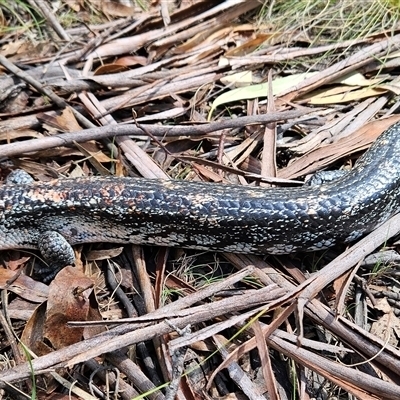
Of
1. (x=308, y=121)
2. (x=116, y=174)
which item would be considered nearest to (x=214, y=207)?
(x=116, y=174)

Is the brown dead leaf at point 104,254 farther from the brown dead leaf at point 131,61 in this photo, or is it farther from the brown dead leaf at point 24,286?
the brown dead leaf at point 131,61

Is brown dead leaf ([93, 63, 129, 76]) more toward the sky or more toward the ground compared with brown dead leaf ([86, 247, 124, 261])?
more toward the sky

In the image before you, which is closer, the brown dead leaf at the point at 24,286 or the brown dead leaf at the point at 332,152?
the brown dead leaf at the point at 24,286

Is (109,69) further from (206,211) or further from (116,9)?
(206,211)

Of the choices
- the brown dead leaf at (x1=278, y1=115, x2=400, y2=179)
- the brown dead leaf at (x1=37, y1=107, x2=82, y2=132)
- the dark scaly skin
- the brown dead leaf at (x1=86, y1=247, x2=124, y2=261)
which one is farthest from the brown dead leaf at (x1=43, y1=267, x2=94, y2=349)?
the brown dead leaf at (x1=278, y1=115, x2=400, y2=179)

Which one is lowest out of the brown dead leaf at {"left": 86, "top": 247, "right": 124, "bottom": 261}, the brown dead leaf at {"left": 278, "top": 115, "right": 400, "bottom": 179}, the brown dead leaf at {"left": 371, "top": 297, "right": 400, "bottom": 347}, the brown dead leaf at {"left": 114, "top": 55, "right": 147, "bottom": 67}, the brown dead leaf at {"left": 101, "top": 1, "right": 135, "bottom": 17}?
the brown dead leaf at {"left": 371, "top": 297, "right": 400, "bottom": 347}

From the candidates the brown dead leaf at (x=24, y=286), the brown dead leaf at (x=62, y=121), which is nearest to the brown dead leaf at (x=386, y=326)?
the brown dead leaf at (x=24, y=286)

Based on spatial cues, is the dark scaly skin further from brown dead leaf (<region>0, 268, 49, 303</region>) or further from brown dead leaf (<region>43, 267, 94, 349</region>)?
brown dead leaf (<region>43, 267, 94, 349</region>)

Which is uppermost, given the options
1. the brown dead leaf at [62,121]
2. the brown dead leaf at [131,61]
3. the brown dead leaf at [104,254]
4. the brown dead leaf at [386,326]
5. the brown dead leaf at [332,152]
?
the brown dead leaf at [131,61]

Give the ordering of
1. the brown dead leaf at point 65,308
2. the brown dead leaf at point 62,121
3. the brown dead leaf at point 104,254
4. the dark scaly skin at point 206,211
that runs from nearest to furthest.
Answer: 1. the brown dead leaf at point 65,308
2. the dark scaly skin at point 206,211
3. the brown dead leaf at point 104,254
4. the brown dead leaf at point 62,121
